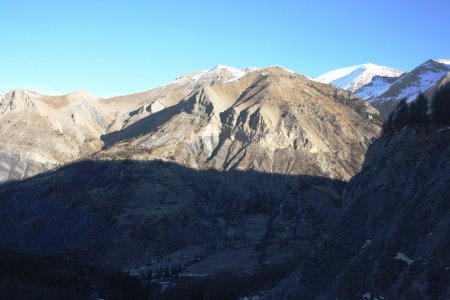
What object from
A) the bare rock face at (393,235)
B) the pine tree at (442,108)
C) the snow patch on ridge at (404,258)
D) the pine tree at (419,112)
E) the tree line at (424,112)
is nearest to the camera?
the bare rock face at (393,235)

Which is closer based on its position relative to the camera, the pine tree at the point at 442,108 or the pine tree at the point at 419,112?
the pine tree at the point at 442,108

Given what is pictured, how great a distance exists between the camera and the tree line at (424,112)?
459 ft

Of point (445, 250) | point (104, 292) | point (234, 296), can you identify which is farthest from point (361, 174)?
point (104, 292)

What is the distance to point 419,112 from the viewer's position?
520 ft

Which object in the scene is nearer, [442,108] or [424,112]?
[442,108]

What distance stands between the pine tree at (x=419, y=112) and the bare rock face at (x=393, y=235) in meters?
4.54

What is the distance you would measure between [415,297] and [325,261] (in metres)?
40.6

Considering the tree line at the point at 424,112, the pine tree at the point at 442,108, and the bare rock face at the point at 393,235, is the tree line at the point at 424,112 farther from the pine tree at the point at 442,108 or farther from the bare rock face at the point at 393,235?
the bare rock face at the point at 393,235

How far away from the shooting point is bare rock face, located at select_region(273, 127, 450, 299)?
101 m

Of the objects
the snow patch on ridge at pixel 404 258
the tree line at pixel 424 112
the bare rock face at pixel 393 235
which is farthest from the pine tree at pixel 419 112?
the snow patch on ridge at pixel 404 258

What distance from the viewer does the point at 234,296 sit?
→ 179 m

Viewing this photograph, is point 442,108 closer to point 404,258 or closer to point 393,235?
point 393,235

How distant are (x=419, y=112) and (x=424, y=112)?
6.90ft

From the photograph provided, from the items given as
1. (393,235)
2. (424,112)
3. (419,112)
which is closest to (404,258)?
(393,235)
